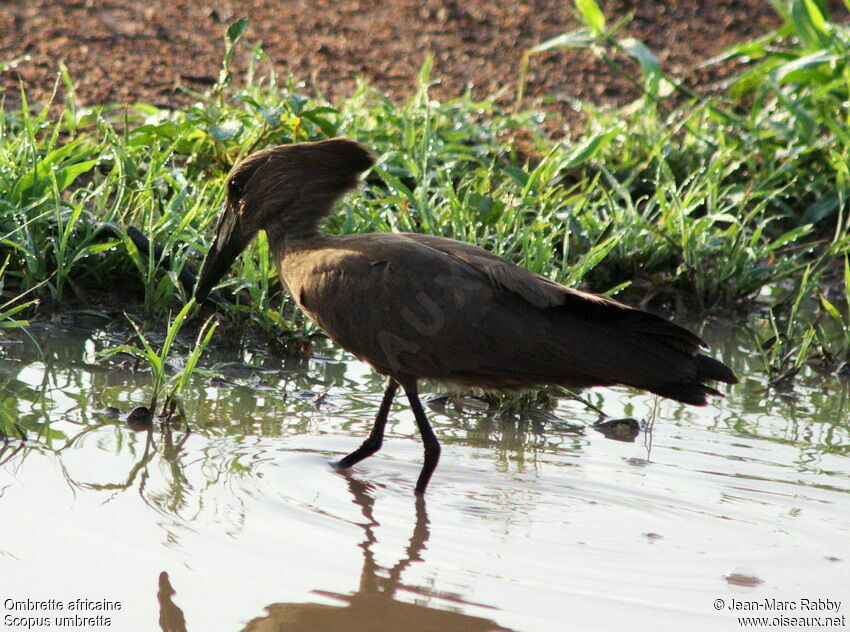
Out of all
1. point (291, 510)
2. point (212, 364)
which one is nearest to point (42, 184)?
point (212, 364)

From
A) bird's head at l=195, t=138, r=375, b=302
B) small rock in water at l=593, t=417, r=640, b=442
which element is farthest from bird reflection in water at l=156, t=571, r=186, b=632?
small rock in water at l=593, t=417, r=640, b=442

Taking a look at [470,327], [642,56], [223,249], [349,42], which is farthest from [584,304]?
[349,42]

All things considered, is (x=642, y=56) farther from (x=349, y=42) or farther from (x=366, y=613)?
(x=366, y=613)

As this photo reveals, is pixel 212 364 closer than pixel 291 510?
No

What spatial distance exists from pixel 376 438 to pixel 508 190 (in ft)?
7.53

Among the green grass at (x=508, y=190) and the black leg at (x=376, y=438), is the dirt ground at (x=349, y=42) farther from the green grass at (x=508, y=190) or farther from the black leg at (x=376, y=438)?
the black leg at (x=376, y=438)

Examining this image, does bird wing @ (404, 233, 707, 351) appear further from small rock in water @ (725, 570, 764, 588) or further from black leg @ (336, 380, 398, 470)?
small rock in water @ (725, 570, 764, 588)

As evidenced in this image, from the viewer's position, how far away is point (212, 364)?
190 inches

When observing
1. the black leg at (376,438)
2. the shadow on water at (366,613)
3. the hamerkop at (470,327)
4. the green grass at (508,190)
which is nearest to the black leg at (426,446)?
the hamerkop at (470,327)

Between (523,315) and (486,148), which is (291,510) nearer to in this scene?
(523,315)

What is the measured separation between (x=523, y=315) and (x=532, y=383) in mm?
236

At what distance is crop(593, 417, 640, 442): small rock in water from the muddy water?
1.8 inches

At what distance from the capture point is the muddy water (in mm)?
3023

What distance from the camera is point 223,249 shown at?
4508 mm
